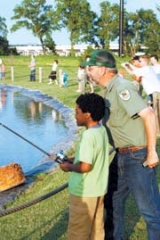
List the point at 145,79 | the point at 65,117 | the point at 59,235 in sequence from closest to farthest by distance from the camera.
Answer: the point at 59,235 → the point at 145,79 → the point at 65,117

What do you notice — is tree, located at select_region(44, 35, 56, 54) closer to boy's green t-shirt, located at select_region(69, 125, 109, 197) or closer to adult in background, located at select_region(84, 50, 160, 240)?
adult in background, located at select_region(84, 50, 160, 240)

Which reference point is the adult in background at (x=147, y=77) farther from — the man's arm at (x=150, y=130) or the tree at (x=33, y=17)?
the tree at (x=33, y=17)

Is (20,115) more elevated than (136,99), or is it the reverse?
(136,99)

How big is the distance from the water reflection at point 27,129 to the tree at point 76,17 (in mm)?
54517

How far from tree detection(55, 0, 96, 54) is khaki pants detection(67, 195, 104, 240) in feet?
234

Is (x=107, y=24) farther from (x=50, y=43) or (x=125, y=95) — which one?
(x=125, y=95)

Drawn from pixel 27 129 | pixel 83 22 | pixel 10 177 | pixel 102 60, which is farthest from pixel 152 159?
pixel 83 22

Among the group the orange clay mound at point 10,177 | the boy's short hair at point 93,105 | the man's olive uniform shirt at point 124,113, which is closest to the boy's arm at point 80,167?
the boy's short hair at point 93,105

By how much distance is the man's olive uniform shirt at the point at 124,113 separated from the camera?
3.94m

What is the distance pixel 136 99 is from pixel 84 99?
0.42m

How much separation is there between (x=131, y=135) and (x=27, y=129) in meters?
9.79

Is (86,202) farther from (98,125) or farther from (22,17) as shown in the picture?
(22,17)

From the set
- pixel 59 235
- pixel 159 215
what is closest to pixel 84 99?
pixel 159 215

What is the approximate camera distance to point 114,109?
4.07m
